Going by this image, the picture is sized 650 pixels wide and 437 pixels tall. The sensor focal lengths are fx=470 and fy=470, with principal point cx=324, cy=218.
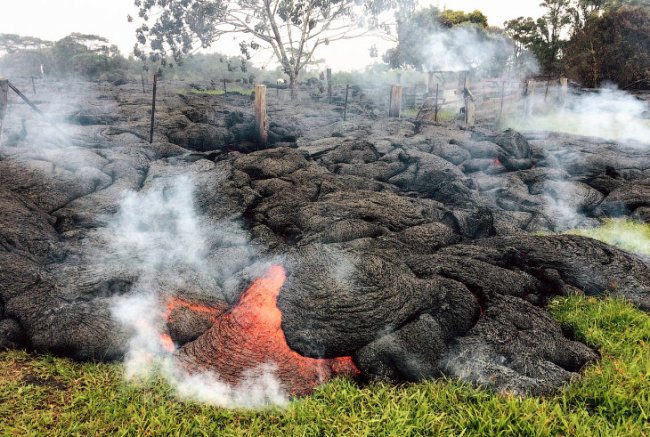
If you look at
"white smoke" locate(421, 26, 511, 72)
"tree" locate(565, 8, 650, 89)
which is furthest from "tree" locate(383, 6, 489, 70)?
"tree" locate(565, 8, 650, 89)

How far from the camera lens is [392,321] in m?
4.90

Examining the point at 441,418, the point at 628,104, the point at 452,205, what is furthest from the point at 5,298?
the point at 628,104

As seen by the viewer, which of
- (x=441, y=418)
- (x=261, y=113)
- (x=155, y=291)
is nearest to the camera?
(x=441, y=418)

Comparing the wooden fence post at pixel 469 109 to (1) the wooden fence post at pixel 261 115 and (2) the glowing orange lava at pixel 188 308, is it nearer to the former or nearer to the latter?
(1) the wooden fence post at pixel 261 115

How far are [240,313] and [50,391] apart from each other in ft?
6.22

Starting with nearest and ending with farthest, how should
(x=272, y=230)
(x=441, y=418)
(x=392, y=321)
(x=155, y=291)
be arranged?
(x=441, y=418) < (x=392, y=321) < (x=155, y=291) < (x=272, y=230)

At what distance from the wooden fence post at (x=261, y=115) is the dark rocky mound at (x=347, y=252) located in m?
1.98

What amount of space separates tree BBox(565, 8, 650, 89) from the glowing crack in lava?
25.4m

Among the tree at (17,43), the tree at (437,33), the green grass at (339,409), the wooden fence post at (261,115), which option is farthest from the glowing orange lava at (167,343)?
the tree at (17,43)

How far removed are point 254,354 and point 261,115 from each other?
9452mm

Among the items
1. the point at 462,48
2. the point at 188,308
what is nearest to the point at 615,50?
the point at 462,48

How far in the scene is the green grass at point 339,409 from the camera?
12.8 ft

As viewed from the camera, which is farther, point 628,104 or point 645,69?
point 645,69

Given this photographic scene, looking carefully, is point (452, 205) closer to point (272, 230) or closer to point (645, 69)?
point (272, 230)
